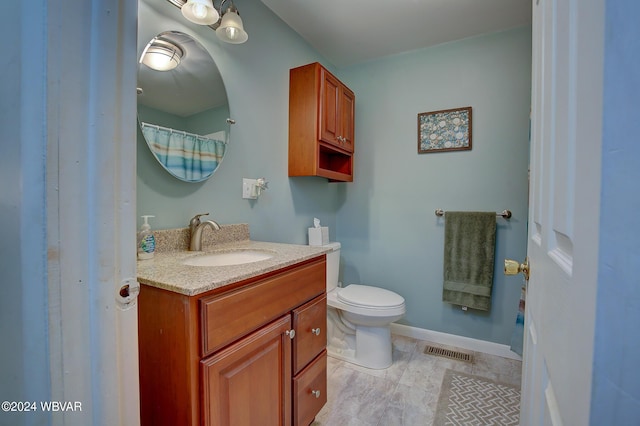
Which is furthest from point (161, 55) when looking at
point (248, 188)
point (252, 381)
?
point (252, 381)

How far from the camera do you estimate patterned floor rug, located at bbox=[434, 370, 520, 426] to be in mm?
1409

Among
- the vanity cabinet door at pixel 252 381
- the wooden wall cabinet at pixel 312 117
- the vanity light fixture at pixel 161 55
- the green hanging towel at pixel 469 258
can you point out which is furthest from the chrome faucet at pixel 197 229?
the green hanging towel at pixel 469 258

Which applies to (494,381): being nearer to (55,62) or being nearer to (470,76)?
(470,76)

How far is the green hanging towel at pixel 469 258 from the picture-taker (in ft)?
6.60

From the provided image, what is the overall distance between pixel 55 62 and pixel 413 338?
2.60 metres

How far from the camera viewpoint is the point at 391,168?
7.89 feet

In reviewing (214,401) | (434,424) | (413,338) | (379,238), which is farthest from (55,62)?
(413,338)

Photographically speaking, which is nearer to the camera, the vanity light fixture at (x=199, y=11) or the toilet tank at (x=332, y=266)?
the vanity light fixture at (x=199, y=11)

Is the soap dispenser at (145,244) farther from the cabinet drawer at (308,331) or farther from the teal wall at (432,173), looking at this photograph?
the teal wall at (432,173)

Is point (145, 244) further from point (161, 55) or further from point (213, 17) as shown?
point (213, 17)

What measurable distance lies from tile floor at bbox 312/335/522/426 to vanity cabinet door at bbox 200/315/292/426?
0.53 metres

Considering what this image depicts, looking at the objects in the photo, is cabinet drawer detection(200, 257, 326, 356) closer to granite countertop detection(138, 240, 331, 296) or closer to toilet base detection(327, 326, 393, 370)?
granite countertop detection(138, 240, 331, 296)

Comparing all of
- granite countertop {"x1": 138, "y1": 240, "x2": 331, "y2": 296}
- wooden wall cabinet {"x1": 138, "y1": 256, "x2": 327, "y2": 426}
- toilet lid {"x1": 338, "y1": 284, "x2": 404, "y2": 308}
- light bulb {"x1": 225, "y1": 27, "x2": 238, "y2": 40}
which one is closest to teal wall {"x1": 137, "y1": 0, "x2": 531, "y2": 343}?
light bulb {"x1": 225, "y1": 27, "x2": 238, "y2": 40}

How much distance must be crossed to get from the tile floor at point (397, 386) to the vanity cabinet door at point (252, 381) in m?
0.53
